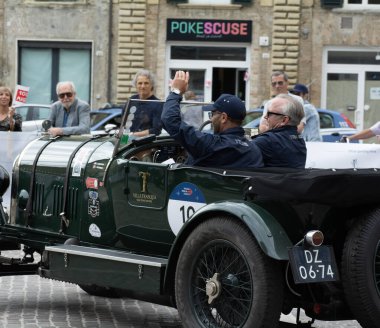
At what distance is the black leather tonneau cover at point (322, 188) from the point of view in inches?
268

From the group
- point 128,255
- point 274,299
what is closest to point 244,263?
point 274,299

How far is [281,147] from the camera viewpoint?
7.89 metres

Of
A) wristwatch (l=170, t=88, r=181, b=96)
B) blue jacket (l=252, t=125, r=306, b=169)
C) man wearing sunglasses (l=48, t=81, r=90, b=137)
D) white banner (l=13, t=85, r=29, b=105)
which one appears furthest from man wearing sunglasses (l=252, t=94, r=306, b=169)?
white banner (l=13, t=85, r=29, b=105)

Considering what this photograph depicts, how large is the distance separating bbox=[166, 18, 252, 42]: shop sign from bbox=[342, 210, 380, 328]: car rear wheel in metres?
27.8

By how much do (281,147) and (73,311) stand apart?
2.25 meters

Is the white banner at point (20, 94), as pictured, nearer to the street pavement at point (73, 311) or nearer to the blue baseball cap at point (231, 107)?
the street pavement at point (73, 311)

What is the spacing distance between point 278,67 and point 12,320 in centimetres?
2646

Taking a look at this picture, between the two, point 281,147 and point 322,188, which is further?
point 281,147

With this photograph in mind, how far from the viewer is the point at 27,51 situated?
115ft

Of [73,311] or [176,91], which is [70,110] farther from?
[176,91]

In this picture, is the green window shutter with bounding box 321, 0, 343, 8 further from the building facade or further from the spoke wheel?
the spoke wheel

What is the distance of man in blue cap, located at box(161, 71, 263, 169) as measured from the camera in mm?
7582

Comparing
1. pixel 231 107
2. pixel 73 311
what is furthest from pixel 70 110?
pixel 231 107

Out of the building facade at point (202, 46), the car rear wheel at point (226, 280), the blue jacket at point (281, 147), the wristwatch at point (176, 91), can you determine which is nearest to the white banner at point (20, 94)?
the wristwatch at point (176, 91)
